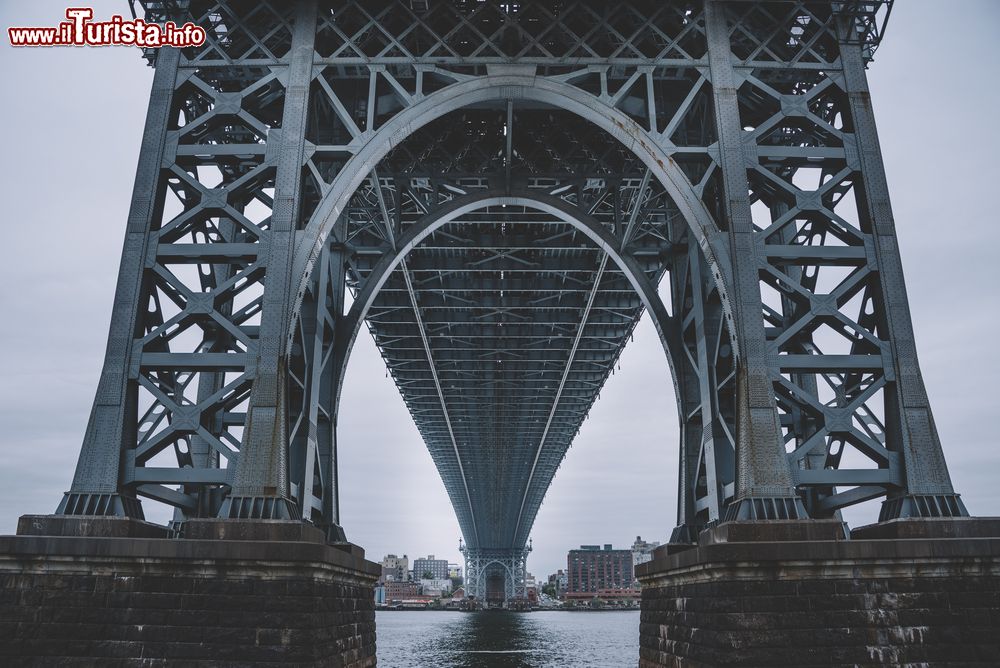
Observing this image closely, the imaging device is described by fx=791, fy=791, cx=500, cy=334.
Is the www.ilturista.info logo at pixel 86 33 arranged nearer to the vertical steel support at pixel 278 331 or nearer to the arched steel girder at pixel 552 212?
the vertical steel support at pixel 278 331

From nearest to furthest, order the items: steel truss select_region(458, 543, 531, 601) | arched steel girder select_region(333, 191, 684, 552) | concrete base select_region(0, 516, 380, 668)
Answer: concrete base select_region(0, 516, 380, 668), arched steel girder select_region(333, 191, 684, 552), steel truss select_region(458, 543, 531, 601)

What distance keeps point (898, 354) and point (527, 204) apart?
11.4 m

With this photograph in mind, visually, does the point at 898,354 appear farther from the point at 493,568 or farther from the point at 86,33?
the point at 493,568

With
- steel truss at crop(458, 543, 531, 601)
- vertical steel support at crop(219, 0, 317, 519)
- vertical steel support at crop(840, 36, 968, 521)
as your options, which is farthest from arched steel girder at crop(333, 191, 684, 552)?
steel truss at crop(458, 543, 531, 601)

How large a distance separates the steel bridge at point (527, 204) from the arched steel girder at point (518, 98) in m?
0.05

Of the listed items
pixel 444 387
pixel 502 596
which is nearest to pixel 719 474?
pixel 444 387

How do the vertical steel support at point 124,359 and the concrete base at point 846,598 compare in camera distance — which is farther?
the vertical steel support at point 124,359

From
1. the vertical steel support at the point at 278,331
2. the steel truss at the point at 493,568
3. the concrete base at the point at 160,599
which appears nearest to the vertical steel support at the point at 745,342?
the concrete base at the point at 160,599

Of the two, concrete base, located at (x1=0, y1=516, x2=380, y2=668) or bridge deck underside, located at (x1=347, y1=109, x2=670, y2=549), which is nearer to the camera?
concrete base, located at (x1=0, y1=516, x2=380, y2=668)

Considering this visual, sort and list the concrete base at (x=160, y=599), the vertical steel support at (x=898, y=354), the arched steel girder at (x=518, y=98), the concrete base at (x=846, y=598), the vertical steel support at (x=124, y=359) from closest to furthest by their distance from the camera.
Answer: the concrete base at (x=846, y=598) < the concrete base at (x=160, y=599) < the vertical steel support at (x=124, y=359) < the vertical steel support at (x=898, y=354) < the arched steel girder at (x=518, y=98)

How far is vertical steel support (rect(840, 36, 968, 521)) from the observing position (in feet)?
45.8

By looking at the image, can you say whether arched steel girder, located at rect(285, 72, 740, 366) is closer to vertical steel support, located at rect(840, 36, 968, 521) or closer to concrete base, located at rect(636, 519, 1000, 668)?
vertical steel support, located at rect(840, 36, 968, 521)

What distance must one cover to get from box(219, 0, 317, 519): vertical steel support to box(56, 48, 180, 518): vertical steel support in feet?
7.21

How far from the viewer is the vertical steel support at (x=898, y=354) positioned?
14.0m
